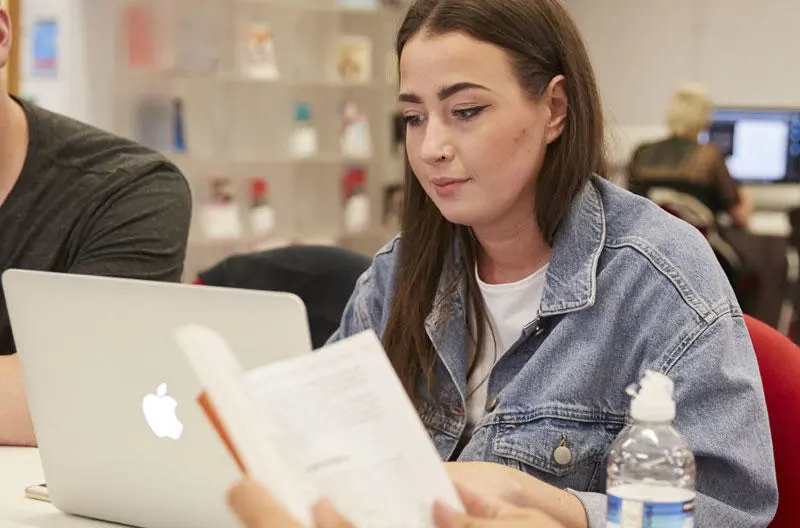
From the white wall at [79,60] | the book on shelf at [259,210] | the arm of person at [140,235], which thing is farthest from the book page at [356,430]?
the book on shelf at [259,210]

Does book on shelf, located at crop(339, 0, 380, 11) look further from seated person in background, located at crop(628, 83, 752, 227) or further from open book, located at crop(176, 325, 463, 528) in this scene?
open book, located at crop(176, 325, 463, 528)

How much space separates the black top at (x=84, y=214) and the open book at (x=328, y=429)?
1.16 metres

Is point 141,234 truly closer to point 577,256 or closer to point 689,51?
point 577,256

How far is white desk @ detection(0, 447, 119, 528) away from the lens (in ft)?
4.80

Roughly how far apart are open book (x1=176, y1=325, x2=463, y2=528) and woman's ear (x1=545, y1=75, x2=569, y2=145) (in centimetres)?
74

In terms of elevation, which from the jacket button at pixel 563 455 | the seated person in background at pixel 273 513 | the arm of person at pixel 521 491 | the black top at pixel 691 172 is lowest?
the black top at pixel 691 172

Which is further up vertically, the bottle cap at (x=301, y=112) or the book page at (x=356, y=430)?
the book page at (x=356, y=430)

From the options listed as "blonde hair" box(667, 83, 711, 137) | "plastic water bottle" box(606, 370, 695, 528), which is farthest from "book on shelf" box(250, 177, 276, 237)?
"plastic water bottle" box(606, 370, 695, 528)

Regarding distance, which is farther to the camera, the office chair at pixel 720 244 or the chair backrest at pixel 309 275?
the office chair at pixel 720 244

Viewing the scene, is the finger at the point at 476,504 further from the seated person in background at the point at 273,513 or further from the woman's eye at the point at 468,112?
the woman's eye at the point at 468,112

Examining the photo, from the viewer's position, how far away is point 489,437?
5.03 feet

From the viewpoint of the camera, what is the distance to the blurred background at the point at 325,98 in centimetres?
519

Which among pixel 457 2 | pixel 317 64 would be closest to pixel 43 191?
pixel 457 2

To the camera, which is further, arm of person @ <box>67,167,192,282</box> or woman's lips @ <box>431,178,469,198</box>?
arm of person @ <box>67,167,192,282</box>
